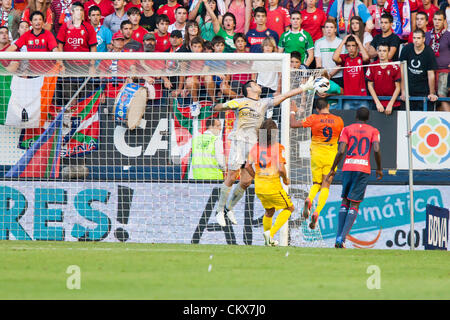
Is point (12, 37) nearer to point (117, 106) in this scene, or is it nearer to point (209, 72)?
point (117, 106)

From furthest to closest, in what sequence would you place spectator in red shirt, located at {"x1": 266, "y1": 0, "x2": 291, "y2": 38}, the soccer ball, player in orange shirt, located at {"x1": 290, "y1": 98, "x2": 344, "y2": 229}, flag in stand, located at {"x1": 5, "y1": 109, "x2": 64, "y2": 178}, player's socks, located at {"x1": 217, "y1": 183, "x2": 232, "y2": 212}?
spectator in red shirt, located at {"x1": 266, "y1": 0, "x2": 291, "y2": 38} < flag in stand, located at {"x1": 5, "y1": 109, "x2": 64, "y2": 178} < player's socks, located at {"x1": 217, "y1": 183, "x2": 232, "y2": 212} < player in orange shirt, located at {"x1": 290, "y1": 98, "x2": 344, "y2": 229} < the soccer ball

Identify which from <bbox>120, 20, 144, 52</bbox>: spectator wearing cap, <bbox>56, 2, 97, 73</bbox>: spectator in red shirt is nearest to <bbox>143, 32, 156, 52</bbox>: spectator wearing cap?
<bbox>120, 20, 144, 52</bbox>: spectator wearing cap

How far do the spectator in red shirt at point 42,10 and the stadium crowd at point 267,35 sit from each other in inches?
0.9

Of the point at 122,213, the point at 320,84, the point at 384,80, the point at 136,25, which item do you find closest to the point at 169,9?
the point at 136,25

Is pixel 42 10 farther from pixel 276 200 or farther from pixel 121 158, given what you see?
pixel 276 200

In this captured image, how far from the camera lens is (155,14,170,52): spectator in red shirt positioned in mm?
18703

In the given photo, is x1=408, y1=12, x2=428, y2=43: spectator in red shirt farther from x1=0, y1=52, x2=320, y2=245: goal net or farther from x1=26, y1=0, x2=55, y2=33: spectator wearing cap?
x1=26, y1=0, x2=55, y2=33: spectator wearing cap

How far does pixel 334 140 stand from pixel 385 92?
3.16 metres

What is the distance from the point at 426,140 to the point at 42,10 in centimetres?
893

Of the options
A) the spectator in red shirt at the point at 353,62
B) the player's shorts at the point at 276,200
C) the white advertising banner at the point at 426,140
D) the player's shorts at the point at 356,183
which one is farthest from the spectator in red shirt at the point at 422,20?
the player's shorts at the point at 276,200

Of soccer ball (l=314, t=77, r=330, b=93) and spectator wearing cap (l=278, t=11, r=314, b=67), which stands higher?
spectator wearing cap (l=278, t=11, r=314, b=67)

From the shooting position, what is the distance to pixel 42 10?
1998 centimetres

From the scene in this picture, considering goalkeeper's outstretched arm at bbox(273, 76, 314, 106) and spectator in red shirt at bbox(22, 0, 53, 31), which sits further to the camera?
spectator in red shirt at bbox(22, 0, 53, 31)

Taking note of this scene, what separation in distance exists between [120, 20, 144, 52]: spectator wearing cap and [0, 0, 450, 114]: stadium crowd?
21 millimetres
